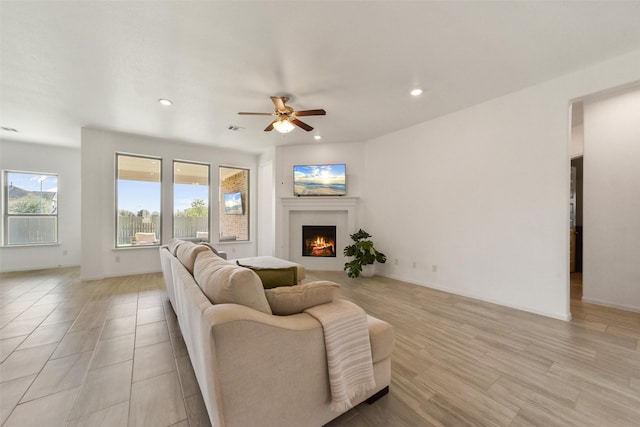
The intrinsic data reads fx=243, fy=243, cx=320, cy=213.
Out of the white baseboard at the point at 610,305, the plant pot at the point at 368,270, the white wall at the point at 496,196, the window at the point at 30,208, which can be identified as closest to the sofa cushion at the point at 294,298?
the white wall at the point at 496,196

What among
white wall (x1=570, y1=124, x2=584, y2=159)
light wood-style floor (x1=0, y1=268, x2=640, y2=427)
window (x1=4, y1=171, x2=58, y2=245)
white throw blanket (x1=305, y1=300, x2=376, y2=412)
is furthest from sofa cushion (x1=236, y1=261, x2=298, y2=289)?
window (x1=4, y1=171, x2=58, y2=245)

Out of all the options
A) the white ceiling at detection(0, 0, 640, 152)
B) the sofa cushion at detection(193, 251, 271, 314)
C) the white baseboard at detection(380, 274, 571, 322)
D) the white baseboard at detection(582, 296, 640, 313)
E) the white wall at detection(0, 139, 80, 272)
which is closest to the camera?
the sofa cushion at detection(193, 251, 271, 314)

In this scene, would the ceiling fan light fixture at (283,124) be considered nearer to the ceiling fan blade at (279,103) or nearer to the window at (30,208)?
the ceiling fan blade at (279,103)

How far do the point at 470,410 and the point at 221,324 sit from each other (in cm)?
167

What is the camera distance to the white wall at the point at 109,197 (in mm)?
4723

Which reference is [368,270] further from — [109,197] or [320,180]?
[109,197]

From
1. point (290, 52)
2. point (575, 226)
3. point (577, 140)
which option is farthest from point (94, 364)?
point (575, 226)

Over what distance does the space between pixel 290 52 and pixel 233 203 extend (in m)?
4.88

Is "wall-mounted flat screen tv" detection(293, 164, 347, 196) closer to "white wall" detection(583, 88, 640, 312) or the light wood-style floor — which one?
the light wood-style floor

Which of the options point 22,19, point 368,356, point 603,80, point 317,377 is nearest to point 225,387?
point 317,377

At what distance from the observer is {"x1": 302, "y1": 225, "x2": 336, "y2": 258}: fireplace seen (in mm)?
5727

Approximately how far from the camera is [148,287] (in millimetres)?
4289

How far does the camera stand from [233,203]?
21.8 feet

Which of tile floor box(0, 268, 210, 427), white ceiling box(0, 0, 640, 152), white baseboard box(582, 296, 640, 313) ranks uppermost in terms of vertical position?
white ceiling box(0, 0, 640, 152)
